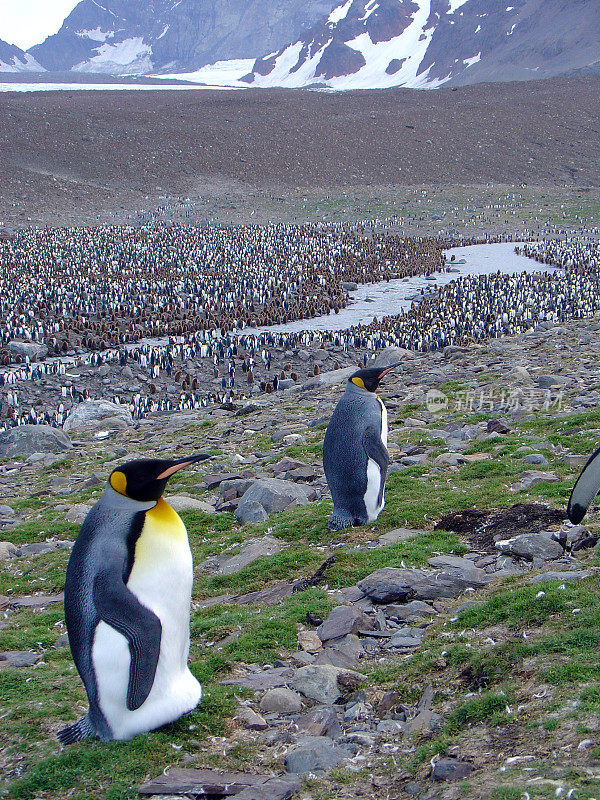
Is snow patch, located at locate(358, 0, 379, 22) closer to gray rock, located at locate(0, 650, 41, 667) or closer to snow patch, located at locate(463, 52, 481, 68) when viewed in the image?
snow patch, located at locate(463, 52, 481, 68)

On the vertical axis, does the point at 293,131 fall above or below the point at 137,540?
above

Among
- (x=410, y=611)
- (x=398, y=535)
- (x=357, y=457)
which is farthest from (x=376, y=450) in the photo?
(x=410, y=611)

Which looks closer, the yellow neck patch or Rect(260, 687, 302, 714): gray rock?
the yellow neck patch

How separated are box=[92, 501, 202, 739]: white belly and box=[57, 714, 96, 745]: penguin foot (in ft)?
0.47

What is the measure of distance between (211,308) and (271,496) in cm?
1523

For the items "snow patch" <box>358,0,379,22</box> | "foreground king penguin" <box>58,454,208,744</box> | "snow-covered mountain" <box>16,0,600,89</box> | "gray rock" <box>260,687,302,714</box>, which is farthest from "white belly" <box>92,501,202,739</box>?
"snow patch" <box>358,0,379,22</box>

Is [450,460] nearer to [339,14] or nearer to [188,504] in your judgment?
[188,504]

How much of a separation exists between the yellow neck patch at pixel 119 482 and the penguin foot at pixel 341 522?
2.94 m

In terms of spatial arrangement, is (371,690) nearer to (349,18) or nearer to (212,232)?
(212,232)

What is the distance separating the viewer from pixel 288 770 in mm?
3219

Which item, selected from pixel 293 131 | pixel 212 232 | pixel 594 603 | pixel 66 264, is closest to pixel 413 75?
pixel 293 131

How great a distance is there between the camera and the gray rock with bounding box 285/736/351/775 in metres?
3.18

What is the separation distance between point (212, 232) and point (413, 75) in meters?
112

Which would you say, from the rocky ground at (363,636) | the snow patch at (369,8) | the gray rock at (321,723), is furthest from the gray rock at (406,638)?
the snow patch at (369,8)
